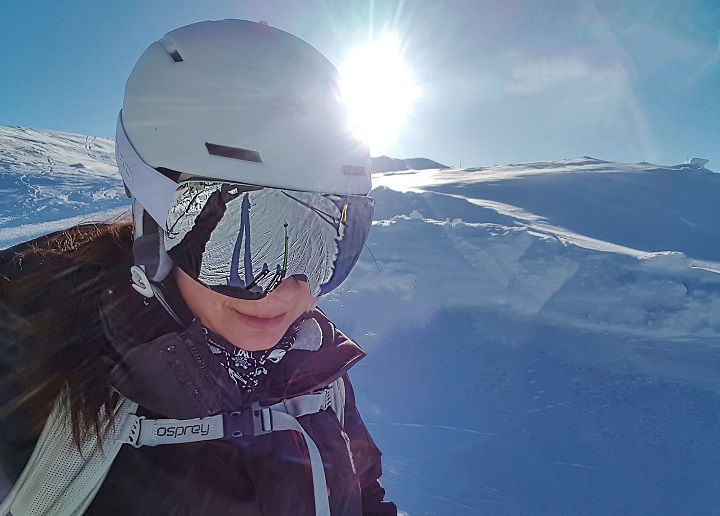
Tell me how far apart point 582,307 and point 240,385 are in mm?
4654

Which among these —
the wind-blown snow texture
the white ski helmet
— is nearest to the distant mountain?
the wind-blown snow texture

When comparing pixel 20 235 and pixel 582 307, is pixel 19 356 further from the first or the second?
pixel 20 235

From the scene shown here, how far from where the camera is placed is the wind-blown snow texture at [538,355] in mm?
2686

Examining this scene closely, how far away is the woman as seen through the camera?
84 cm

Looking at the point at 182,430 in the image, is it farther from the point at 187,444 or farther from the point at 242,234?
the point at 242,234

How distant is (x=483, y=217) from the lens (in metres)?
7.96

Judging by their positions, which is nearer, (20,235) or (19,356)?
(19,356)

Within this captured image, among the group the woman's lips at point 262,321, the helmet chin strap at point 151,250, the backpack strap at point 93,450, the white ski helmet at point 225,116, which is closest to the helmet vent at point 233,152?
the white ski helmet at point 225,116

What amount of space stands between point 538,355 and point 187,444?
12.3 feet

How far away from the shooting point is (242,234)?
0.95 m

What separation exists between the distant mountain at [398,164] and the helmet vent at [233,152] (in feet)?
78.9

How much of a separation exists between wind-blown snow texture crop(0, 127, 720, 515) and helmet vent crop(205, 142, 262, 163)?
953 millimetres

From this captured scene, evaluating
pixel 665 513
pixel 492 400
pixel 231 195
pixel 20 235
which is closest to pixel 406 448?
pixel 492 400

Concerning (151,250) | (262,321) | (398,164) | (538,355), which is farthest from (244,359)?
(398,164)
